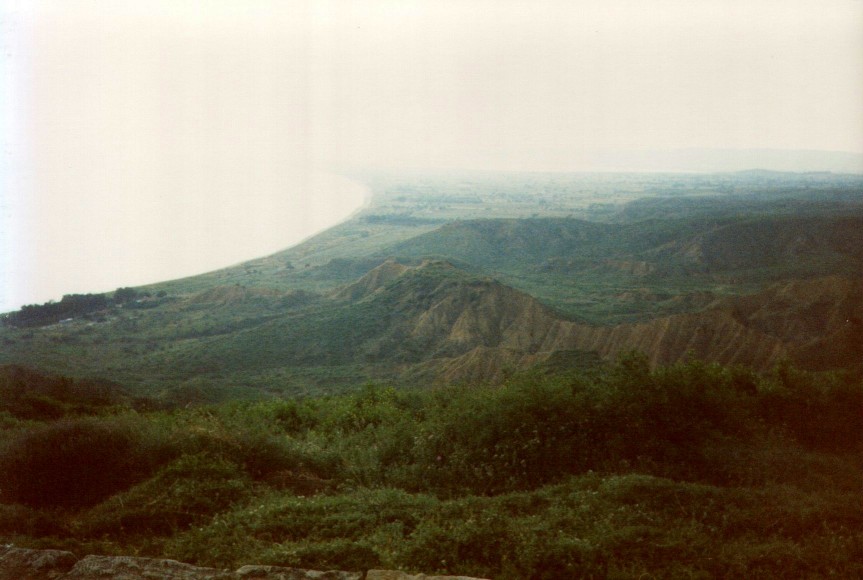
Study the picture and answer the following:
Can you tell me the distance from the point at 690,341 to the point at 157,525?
2032 centimetres

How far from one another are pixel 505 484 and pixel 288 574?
400 centimetres

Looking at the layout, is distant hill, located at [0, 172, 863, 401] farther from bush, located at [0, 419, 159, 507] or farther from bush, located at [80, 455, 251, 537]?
bush, located at [80, 455, 251, 537]

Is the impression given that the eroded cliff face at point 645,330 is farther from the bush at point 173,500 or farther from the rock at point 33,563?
the rock at point 33,563

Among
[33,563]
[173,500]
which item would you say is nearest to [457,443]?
[173,500]

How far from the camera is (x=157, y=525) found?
23.6 feet

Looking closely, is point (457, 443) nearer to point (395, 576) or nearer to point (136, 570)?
point (395, 576)

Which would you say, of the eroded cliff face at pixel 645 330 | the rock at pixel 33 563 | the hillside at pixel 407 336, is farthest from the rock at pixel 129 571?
the eroded cliff face at pixel 645 330

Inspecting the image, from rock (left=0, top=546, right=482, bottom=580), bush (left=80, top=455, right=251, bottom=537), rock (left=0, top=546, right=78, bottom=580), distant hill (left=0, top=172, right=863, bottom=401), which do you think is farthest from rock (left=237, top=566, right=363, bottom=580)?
distant hill (left=0, top=172, right=863, bottom=401)

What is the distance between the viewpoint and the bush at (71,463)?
26.7 feet

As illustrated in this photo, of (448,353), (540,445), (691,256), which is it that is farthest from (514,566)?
(691,256)

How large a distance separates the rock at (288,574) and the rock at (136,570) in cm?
12

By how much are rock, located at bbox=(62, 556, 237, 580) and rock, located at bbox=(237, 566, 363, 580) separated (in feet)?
0.38

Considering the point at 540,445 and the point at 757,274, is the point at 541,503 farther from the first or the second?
the point at 757,274

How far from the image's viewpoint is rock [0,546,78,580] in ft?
18.2
